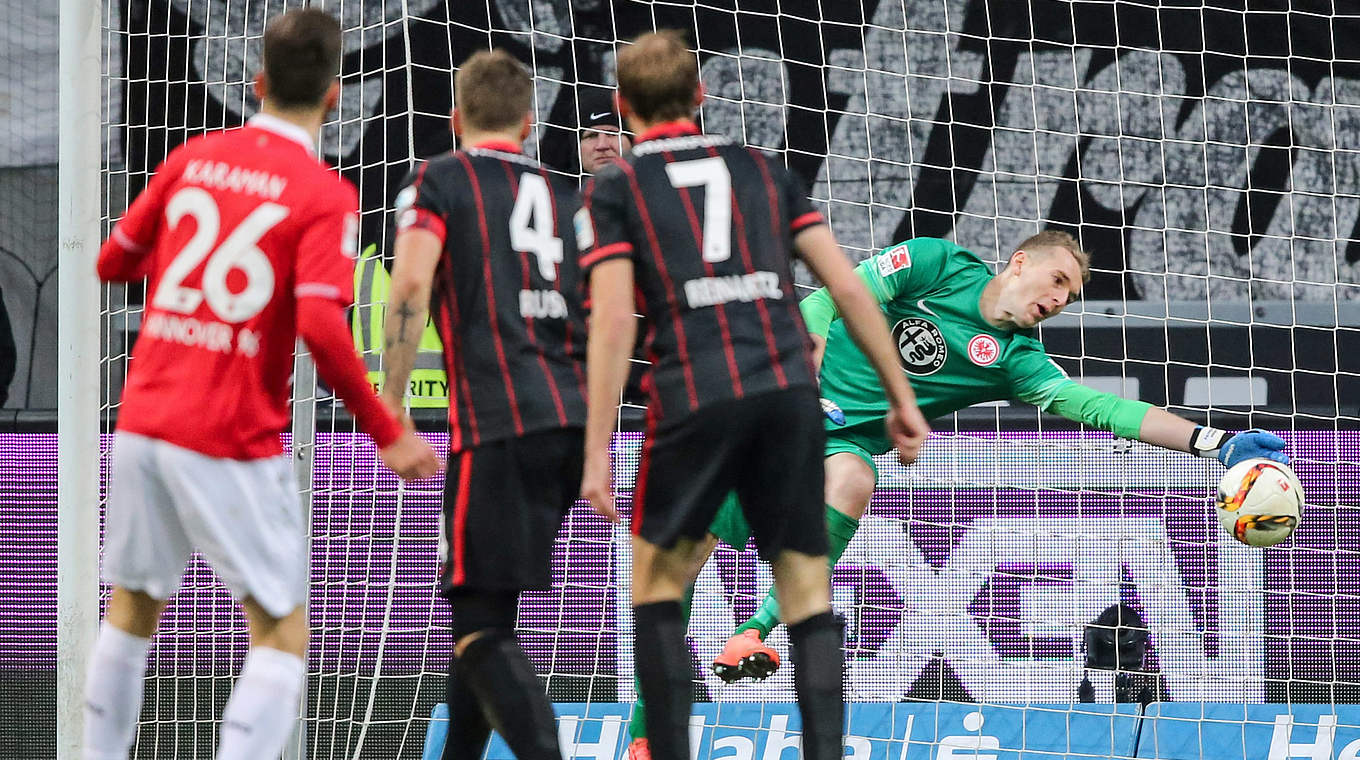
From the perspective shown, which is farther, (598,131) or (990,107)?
(990,107)

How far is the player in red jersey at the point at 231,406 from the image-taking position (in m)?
2.86

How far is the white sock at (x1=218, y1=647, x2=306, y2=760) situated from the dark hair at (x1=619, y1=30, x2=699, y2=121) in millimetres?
1218

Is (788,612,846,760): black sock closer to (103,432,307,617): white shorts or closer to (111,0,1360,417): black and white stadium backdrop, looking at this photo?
(103,432,307,617): white shorts

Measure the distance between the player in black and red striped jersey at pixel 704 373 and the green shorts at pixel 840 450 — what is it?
65.2 inches

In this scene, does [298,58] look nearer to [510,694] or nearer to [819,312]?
[510,694]

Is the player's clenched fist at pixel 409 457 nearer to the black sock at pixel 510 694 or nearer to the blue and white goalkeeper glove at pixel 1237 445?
the black sock at pixel 510 694

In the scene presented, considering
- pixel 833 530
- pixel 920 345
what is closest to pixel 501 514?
pixel 833 530

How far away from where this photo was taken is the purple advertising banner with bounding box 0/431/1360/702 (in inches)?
227

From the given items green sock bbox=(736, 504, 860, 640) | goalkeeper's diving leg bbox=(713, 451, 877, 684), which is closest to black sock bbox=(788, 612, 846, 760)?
goalkeeper's diving leg bbox=(713, 451, 877, 684)

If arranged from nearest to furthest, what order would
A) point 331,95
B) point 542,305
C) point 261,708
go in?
point 261,708 → point 331,95 → point 542,305

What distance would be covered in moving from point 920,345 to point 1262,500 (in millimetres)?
1076

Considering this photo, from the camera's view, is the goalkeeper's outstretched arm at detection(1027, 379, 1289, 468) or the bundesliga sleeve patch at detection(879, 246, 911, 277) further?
the bundesliga sleeve patch at detection(879, 246, 911, 277)

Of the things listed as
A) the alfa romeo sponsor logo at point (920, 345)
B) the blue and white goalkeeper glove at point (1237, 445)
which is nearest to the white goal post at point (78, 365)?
the alfa romeo sponsor logo at point (920, 345)

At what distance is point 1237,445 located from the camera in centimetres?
438
